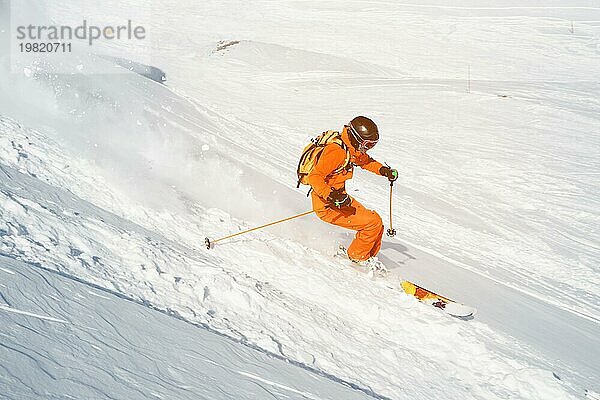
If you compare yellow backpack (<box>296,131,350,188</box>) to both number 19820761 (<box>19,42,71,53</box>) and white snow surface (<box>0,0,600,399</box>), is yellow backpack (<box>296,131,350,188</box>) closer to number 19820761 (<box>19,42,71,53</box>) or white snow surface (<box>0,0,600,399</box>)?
white snow surface (<box>0,0,600,399</box>)

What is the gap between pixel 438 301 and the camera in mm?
6098

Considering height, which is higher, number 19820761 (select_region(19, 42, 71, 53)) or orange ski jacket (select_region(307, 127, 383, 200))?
number 19820761 (select_region(19, 42, 71, 53))

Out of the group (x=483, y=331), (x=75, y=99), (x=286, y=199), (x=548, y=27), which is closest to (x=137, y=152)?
(x=75, y=99)

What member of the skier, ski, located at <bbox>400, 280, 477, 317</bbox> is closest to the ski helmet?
the skier

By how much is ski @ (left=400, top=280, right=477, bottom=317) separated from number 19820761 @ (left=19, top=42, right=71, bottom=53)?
9.62 meters

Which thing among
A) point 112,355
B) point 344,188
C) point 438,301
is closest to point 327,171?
point 344,188

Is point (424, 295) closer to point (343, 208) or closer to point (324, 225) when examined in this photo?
point (343, 208)

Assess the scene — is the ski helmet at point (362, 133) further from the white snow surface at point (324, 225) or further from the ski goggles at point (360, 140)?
the white snow surface at point (324, 225)

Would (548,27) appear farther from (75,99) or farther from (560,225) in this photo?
(75,99)

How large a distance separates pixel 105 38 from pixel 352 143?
1934 cm

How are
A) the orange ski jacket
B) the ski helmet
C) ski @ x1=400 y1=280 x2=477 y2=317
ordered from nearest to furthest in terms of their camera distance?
1. ski @ x1=400 y1=280 x2=477 y2=317
2. the orange ski jacket
3. the ski helmet

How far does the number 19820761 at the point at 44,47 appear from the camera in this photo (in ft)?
39.0

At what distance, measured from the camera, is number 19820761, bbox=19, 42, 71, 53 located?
468 inches

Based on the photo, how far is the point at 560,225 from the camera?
9.85 m
